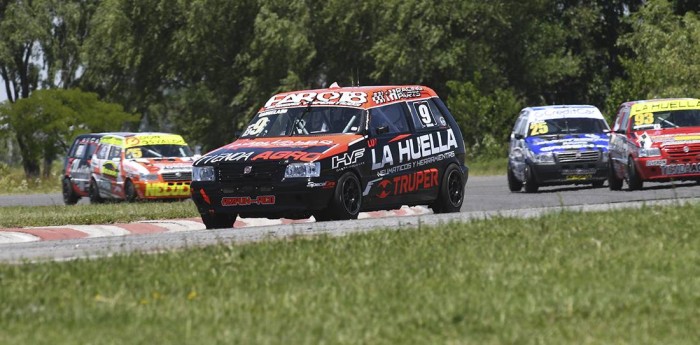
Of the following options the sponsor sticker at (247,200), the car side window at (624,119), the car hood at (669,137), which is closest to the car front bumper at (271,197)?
the sponsor sticker at (247,200)

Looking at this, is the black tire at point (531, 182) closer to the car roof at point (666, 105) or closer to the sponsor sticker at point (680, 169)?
the car roof at point (666, 105)

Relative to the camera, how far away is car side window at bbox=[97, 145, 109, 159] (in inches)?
1261

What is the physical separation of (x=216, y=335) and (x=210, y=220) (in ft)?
34.5

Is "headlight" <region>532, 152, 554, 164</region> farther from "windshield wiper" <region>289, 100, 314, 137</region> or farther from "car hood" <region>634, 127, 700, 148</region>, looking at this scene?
"windshield wiper" <region>289, 100, 314, 137</region>

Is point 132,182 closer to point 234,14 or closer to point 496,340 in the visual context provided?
point 496,340

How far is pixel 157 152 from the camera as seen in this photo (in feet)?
104

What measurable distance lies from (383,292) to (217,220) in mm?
9336

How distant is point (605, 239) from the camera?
11156 mm

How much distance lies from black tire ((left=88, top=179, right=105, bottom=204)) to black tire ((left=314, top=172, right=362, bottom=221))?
15816 mm

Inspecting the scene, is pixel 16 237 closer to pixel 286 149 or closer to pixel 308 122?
pixel 286 149

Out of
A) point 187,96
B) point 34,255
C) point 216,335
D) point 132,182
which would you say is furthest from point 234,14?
point 216,335

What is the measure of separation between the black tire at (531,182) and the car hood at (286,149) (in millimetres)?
11496

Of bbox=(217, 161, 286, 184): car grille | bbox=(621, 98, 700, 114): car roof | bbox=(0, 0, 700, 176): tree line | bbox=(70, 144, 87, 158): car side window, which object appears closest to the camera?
bbox=(217, 161, 286, 184): car grille

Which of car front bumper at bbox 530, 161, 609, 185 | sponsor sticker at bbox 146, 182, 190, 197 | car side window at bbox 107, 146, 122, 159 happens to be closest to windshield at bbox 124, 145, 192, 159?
car side window at bbox 107, 146, 122, 159
